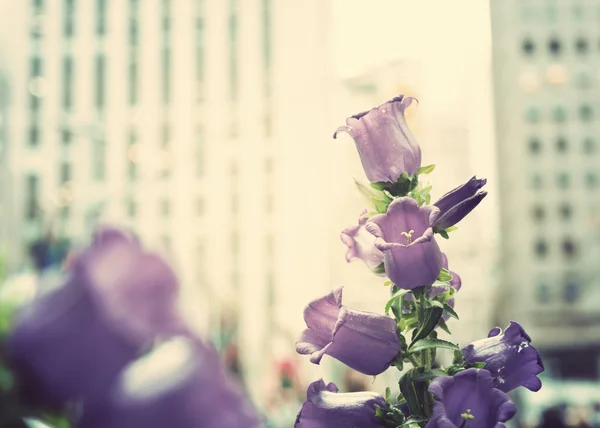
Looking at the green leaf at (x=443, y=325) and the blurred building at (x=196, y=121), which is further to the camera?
the blurred building at (x=196, y=121)

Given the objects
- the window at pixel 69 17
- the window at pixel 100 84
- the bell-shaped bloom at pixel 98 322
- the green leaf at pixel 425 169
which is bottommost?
the bell-shaped bloom at pixel 98 322

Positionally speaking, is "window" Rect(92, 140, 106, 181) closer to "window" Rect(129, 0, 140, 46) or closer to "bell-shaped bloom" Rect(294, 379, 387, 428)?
"window" Rect(129, 0, 140, 46)

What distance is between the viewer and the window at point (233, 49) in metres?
34.2

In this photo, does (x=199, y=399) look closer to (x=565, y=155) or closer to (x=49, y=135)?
(x=49, y=135)

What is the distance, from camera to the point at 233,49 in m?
34.2

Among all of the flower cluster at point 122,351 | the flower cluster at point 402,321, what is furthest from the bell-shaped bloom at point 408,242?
the flower cluster at point 122,351

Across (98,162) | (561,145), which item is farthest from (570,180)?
(98,162)

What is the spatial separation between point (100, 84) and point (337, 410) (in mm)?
34442

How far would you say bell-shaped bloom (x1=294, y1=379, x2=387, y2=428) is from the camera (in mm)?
809

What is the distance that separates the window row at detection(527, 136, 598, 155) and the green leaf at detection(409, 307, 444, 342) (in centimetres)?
3580

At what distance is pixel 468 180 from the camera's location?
834 millimetres

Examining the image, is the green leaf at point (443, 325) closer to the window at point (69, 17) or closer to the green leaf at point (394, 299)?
the green leaf at point (394, 299)

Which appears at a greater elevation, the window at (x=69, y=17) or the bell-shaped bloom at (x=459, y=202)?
the window at (x=69, y=17)

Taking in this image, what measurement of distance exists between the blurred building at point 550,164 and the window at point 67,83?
19441 mm
